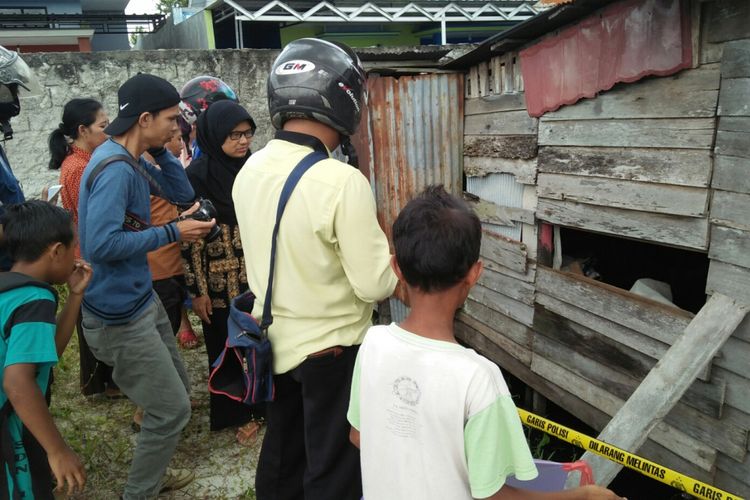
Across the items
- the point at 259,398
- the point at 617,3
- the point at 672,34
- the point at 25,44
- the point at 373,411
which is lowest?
the point at 259,398

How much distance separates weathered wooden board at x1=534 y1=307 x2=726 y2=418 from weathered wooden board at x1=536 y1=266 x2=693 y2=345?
14 centimetres

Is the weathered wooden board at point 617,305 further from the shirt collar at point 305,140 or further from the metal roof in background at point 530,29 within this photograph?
the shirt collar at point 305,140

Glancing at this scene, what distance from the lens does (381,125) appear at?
550cm

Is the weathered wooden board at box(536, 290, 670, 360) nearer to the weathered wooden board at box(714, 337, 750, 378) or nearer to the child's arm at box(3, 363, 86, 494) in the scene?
the weathered wooden board at box(714, 337, 750, 378)

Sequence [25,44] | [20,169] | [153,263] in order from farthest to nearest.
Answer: [25,44]
[20,169]
[153,263]

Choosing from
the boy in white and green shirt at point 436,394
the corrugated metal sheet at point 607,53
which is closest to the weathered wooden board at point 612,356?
the corrugated metal sheet at point 607,53

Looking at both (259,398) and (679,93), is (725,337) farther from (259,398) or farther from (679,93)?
(259,398)

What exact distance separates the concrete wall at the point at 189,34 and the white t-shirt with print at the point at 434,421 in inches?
548

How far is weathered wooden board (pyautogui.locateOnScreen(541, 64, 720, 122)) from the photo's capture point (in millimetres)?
2873

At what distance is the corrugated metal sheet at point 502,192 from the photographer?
14.8ft

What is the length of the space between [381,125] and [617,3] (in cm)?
265

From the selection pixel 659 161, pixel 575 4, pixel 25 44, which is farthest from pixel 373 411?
pixel 25 44

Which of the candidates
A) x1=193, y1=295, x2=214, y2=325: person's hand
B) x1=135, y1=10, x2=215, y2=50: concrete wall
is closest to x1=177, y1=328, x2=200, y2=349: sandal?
x1=193, y1=295, x2=214, y2=325: person's hand

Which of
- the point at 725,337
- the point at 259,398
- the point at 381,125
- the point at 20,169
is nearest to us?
the point at 259,398
